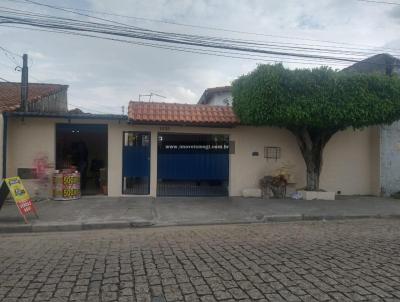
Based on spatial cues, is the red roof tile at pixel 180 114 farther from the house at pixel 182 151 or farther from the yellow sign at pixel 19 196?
the yellow sign at pixel 19 196

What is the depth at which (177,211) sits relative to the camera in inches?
371

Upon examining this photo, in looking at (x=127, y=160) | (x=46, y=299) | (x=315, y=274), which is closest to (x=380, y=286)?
(x=315, y=274)

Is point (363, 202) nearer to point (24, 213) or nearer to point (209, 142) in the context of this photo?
point (209, 142)

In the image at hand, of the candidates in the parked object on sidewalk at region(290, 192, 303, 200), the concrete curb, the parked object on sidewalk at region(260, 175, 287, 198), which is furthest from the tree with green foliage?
the concrete curb

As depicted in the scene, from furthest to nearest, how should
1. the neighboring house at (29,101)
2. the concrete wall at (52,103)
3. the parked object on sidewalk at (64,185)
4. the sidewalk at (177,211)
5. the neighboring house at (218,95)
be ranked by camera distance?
the neighboring house at (218,95) → the concrete wall at (52,103) → the parked object on sidewalk at (64,185) → the neighboring house at (29,101) → the sidewalk at (177,211)

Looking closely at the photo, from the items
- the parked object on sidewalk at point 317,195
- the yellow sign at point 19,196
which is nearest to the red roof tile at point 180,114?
the parked object on sidewalk at point 317,195

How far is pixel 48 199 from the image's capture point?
35.7 ft

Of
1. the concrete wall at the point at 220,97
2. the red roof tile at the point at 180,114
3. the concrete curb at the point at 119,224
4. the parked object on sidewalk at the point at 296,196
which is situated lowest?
the concrete curb at the point at 119,224

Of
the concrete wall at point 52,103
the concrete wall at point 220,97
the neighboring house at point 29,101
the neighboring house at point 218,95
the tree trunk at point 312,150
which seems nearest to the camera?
the neighboring house at point 29,101

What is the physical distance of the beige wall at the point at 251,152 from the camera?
11.0m

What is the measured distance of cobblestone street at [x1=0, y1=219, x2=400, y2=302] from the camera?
3914mm

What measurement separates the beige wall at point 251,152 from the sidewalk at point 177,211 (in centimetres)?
113

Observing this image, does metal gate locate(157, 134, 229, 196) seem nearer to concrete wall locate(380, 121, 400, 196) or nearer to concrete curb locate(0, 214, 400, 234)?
concrete curb locate(0, 214, 400, 234)

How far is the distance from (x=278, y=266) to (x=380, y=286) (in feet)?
4.17
